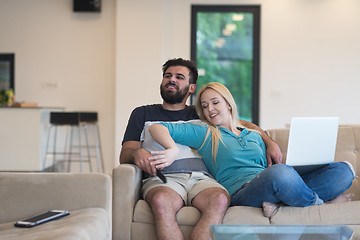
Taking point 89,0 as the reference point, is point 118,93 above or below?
below

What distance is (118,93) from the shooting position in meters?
6.84

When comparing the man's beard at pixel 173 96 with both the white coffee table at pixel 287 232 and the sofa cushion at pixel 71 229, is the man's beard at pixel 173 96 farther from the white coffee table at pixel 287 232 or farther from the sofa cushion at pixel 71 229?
A: the white coffee table at pixel 287 232

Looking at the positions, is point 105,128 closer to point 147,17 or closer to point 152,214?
point 147,17

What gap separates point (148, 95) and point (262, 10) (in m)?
2.20

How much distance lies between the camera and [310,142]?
2.46m

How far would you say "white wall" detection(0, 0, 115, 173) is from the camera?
7141 millimetres

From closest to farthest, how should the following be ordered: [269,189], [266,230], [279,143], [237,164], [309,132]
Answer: [266,230] → [269,189] → [309,132] → [237,164] → [279,143]

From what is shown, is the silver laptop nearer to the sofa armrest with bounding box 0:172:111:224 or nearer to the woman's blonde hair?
the woman's blonde hair

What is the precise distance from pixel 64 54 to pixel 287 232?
606 cm

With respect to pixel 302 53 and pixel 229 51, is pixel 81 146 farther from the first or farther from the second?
pixel 302 53

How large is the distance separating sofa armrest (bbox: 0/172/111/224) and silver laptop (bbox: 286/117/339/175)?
100cm

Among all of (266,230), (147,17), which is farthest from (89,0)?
(266,230)

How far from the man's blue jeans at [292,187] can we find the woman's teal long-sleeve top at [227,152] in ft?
0.53

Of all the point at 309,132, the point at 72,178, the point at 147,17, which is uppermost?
the point at 147,17
